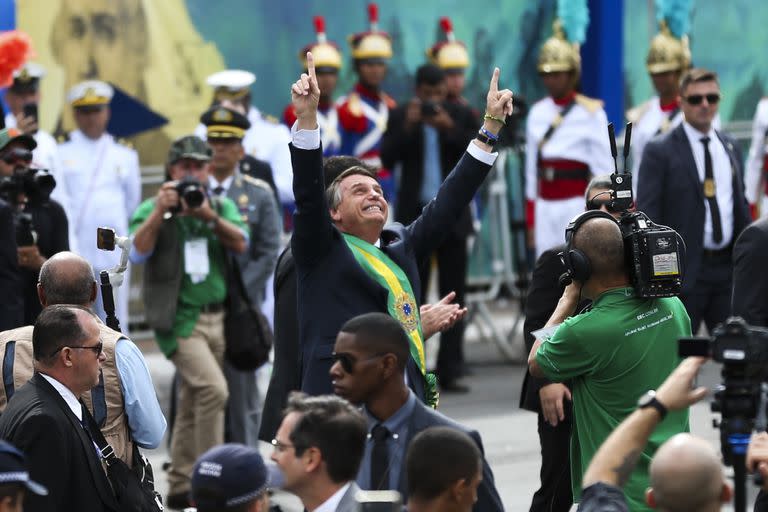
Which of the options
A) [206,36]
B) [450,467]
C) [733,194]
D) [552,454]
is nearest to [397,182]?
[206,36]

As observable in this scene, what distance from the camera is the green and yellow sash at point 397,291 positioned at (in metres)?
6.17

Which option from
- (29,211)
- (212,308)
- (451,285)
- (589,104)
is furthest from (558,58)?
(29,211)

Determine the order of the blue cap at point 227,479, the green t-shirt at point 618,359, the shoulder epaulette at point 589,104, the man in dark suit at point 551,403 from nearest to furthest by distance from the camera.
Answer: the blue cap at point 227,479, the green t-shirt at point 618,359, the man in dark suit at point 551,403, the shoulder epaulette at point 589,104

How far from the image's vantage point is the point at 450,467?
14.4 feet

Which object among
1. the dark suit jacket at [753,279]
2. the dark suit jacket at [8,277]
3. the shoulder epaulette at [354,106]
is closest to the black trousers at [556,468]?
the dark suit jacket at [753,279]

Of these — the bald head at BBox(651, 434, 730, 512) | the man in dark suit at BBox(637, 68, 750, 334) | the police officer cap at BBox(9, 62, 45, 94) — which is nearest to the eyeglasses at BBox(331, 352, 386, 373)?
the bald head at BBox(651, 434, 730, 512)

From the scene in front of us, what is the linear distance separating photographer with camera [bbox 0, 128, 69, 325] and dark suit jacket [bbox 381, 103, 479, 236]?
409cm

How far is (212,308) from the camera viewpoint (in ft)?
31.2

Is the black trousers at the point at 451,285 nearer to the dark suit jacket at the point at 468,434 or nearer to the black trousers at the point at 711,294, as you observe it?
the black trousers at the point at 711,294

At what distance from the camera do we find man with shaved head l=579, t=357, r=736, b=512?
13.4 ft

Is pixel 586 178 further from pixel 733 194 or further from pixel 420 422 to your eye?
pixel 420 422

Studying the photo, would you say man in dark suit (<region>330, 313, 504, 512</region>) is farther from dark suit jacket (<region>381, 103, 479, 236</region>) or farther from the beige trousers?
dark suit jacket (<region>381, 103, 479, 236</region>)

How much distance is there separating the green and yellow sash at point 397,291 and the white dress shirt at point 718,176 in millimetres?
4058

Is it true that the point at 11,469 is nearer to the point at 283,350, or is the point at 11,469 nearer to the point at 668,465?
the point at 668,465
